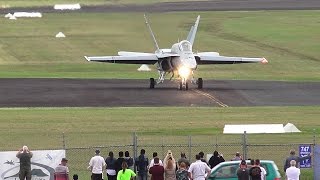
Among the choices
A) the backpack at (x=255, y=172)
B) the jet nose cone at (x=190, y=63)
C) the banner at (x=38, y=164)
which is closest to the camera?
the backpack at (x=255, y=172)

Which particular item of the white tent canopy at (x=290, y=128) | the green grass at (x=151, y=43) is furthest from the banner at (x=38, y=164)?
the green grass at (x=151, y=43)

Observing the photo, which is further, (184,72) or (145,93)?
(184,72)

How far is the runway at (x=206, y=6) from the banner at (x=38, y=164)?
321 ft

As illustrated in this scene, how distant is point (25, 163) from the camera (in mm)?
34250

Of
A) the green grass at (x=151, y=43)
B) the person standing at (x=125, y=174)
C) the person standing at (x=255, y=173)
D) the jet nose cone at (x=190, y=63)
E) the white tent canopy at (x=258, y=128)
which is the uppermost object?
the green grass at (x=151, y=43)

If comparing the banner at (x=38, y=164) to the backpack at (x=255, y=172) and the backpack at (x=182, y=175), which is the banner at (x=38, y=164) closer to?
the backpack at (x=182, y=175)

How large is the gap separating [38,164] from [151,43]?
217ft

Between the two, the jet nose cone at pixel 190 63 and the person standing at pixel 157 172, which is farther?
the jet nose cone at pixel 190 63

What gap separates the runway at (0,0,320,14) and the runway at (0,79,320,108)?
193 feet

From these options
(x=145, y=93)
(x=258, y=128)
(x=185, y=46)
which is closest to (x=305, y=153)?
(x=258, y=128)

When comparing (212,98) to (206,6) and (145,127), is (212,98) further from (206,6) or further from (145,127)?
(206,6)

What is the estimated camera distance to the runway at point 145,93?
2434 inches

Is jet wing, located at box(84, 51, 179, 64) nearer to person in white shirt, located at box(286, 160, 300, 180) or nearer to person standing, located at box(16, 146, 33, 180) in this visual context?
person standing, located at box(16, 146, 33, 180)

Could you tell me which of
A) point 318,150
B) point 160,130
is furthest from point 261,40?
point 318,150
